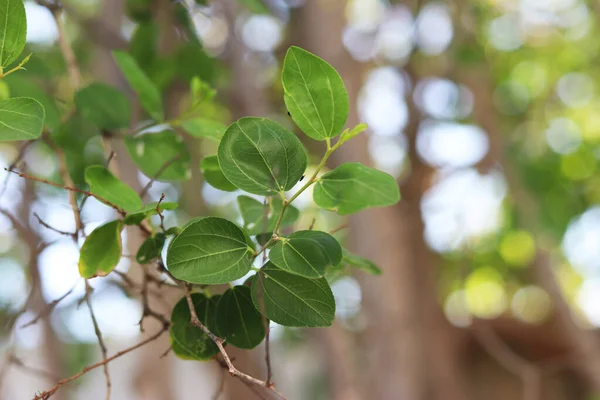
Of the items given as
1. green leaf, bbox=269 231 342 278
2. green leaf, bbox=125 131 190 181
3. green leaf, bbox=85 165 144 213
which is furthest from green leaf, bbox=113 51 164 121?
green leaf, bbox=269 231 342 278

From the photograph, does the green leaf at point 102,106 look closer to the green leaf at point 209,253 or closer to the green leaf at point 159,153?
the green leaf at point 159,153

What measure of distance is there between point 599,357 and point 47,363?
1.44 m

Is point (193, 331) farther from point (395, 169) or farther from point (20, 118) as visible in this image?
point (395, 169)

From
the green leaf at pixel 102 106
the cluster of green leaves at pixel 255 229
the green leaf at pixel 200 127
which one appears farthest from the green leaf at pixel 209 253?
the green leaf at pixel 102 106

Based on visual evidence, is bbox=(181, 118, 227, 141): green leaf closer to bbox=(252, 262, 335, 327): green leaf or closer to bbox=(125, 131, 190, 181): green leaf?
bbox=(125, 131, 190, 181): green leaf

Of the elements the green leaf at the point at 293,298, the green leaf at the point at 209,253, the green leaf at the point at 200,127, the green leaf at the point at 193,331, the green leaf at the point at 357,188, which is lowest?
the green leaf at the point at 193,331

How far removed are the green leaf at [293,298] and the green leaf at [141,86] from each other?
0.23 meters

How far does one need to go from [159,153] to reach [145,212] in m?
0.15

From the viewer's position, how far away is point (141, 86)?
1.59 feet

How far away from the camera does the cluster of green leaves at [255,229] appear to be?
288mm

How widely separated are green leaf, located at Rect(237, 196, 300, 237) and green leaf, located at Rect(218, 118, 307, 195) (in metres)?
0.07

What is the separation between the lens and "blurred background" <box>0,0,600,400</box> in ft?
2.69

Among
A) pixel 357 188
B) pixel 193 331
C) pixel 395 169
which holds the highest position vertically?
pixel 357 188

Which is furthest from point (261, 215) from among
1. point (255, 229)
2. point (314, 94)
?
point (314, 94)
